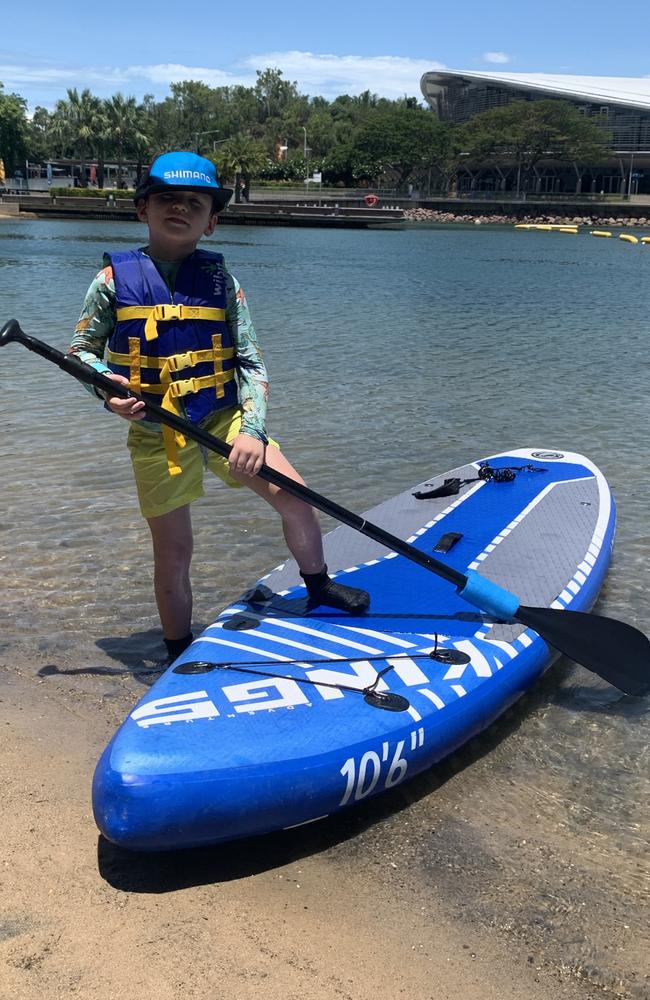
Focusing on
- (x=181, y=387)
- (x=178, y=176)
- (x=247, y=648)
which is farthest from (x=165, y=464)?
(x=178, y=176)

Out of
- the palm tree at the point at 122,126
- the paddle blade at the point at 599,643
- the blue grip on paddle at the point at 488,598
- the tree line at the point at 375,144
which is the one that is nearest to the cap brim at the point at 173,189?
the blue grip on paddle at the point at 488,598

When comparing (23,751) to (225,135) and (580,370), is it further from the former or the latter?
(225,135)

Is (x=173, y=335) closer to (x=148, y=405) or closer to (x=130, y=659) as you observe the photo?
(x=148, y=405)

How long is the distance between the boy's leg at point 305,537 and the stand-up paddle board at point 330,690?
7 centimetres

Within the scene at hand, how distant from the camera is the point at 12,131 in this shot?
92562 millimetres

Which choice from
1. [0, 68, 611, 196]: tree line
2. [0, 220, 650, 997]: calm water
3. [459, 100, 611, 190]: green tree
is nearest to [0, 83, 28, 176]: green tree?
[0, 68, 611, 196]: tree line

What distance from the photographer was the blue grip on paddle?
13.1ft

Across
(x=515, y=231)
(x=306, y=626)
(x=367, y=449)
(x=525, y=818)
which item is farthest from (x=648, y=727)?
(x=515, y=231)

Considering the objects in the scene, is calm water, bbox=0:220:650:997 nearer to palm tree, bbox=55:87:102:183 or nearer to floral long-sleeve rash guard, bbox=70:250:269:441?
floral long-sleeve rash guard, bbox=70:250:269:441

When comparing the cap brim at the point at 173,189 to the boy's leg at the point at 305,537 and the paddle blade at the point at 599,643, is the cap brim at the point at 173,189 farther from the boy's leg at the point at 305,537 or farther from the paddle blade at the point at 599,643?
the paddle blade at the point at 599,643

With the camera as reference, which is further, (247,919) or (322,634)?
(322,634)

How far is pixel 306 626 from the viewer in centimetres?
388

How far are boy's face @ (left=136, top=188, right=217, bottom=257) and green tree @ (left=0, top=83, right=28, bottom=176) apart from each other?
328 feet

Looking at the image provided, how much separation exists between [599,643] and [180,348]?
2.38 m
